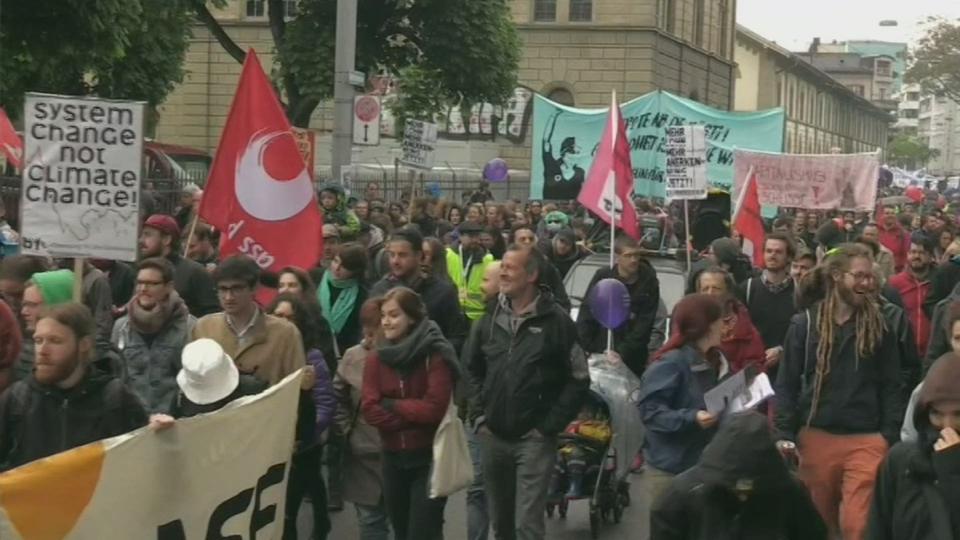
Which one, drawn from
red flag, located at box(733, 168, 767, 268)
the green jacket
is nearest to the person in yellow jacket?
the green jacket

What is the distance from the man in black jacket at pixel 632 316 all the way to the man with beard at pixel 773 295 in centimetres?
92

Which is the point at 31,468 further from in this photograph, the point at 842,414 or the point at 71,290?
the point at 842,414

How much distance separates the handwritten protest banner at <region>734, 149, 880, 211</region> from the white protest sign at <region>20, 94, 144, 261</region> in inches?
526

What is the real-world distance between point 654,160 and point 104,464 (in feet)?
57.5

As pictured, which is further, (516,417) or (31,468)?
(516,417)

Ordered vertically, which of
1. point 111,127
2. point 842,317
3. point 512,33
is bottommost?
point 842,317

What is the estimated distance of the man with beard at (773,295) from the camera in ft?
35.9

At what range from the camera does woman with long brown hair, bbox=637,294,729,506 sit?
742 cm

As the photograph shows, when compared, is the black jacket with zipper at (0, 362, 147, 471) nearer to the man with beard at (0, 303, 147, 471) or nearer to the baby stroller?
the man with beard at (0, 303, 147, 471)

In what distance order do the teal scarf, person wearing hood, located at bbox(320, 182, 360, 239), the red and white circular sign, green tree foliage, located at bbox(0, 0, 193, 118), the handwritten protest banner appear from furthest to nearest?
the handwritten protest banner
the red and white circular sign
green tree foliage, located at bbox(0, 0, 193, 118)
person wearing hood, located at bbox(320, 182, 360, 239)
the teal scarf

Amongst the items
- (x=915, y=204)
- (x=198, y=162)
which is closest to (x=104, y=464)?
(x=198, y=162)

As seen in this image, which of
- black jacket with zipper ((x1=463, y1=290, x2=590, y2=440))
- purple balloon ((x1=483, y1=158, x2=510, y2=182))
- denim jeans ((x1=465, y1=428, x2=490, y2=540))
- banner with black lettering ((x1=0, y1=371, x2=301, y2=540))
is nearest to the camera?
banner with black lettering ((x1=0, y1=371, x2=301, y2=540))

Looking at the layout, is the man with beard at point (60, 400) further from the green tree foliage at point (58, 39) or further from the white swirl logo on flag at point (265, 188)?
the green tree foliage at point (58, 39)

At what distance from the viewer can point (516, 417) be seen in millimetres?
8289
